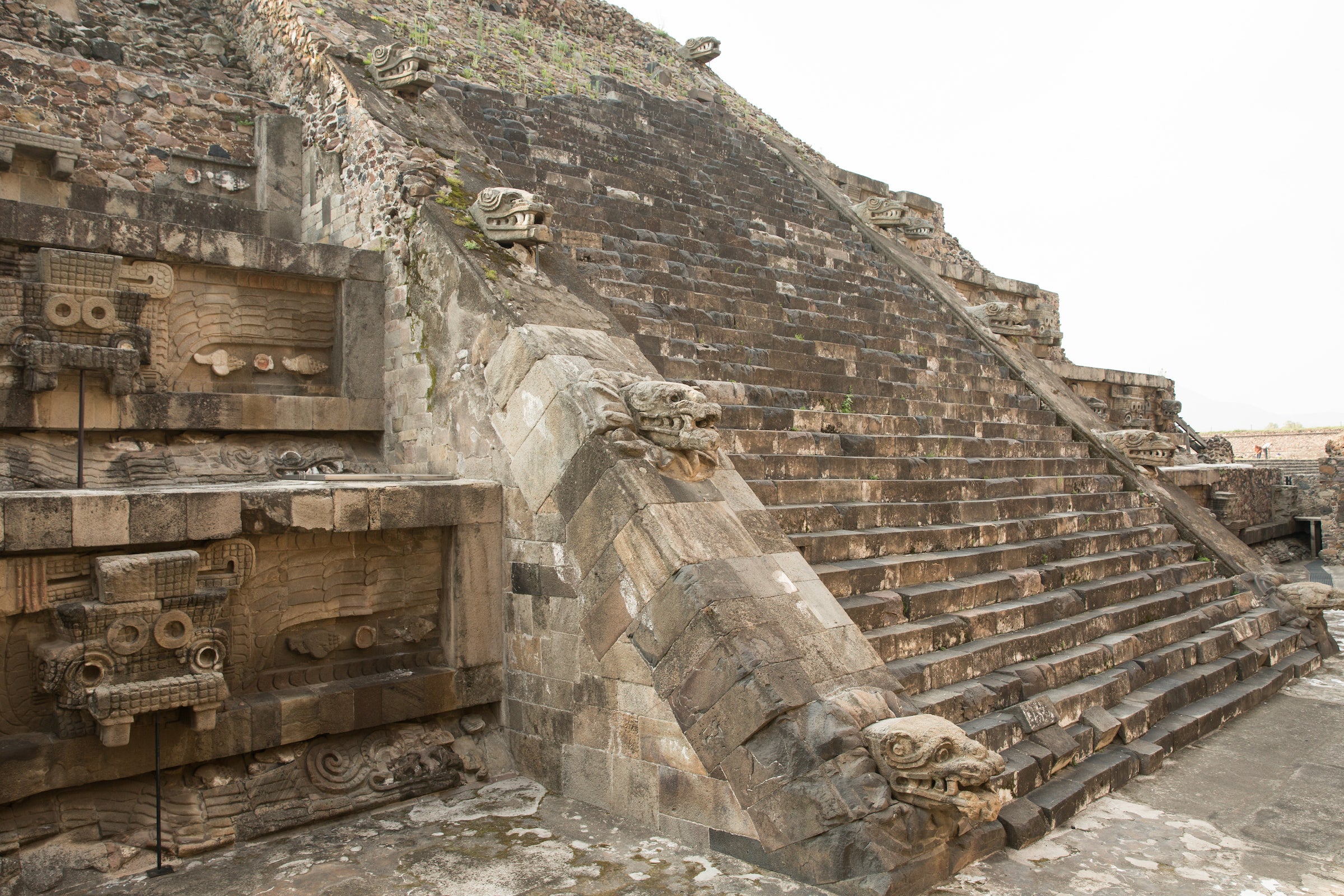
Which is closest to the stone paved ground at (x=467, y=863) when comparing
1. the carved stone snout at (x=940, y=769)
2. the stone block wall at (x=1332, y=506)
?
the carved stone snout at (x=940, y=769)

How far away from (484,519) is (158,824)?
2324mm

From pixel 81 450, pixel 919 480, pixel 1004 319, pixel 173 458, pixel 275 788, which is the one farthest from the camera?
pixel 1004 319

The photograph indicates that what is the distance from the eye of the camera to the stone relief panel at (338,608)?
5215 mm

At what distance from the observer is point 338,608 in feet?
18.1

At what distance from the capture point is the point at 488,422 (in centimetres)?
606

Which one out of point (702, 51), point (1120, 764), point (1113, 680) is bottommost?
point (1120, 764)

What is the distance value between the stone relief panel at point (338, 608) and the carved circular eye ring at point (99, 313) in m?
1.77

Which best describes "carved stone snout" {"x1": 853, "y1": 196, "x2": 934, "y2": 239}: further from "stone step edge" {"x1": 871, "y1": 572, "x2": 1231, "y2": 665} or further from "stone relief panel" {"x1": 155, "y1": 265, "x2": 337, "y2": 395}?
"stone relief panel" {"x1": 155, "y1": 265, "x2": 337, "y2": 395}

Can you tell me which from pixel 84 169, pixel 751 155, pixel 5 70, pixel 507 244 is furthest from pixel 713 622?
pixel 751 155

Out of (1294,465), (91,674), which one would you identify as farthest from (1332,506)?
(91,674)

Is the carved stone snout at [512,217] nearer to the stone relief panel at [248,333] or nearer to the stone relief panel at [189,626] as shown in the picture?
the stone relief panel at [248,333]

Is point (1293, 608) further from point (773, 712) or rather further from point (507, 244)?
point (507, 244)

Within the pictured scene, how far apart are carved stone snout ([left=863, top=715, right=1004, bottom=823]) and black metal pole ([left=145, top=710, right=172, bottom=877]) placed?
3.41m

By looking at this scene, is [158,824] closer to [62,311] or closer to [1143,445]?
[62,311]
